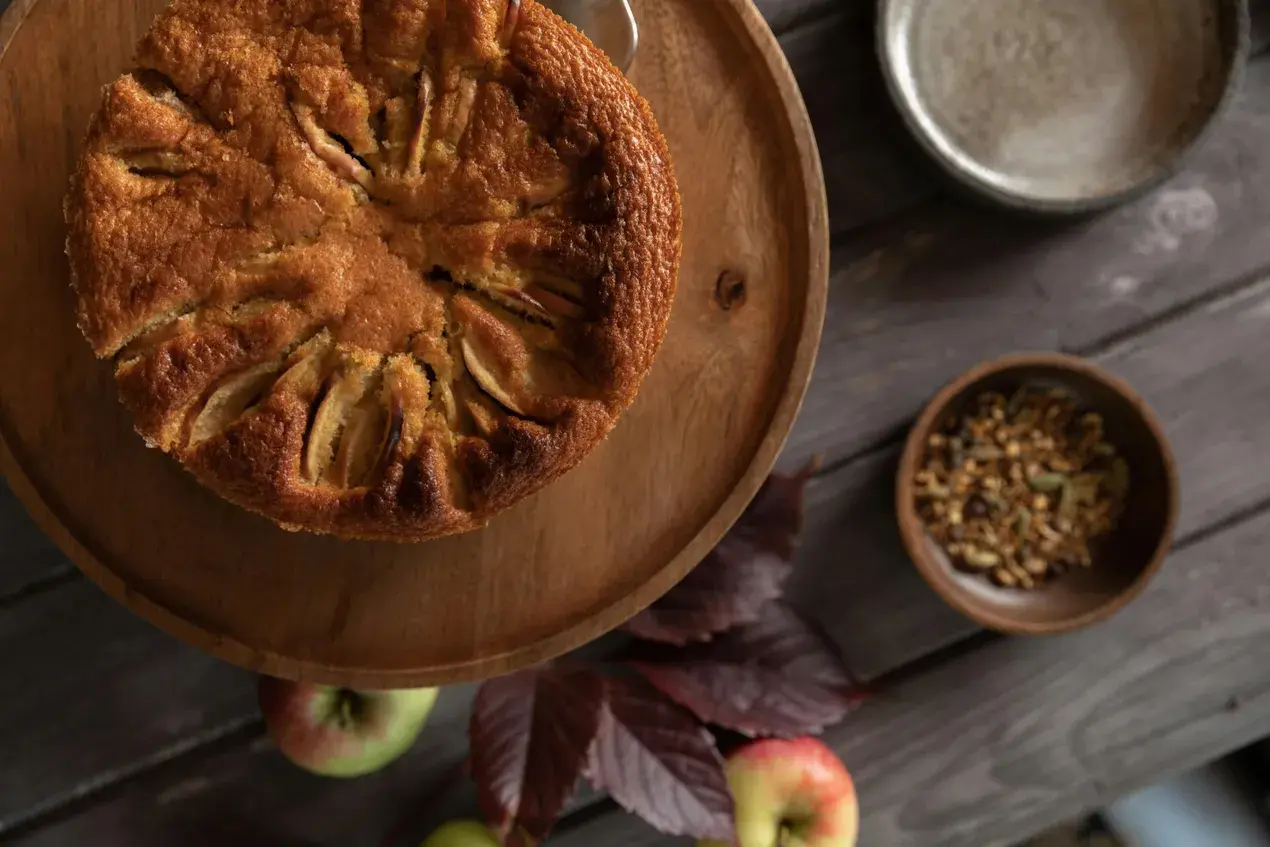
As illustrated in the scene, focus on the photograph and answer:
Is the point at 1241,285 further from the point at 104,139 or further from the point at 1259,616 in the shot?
the point at 104,139

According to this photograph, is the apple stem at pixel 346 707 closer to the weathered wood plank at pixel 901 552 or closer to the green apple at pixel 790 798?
the weathered wood plank at pixel 901 552

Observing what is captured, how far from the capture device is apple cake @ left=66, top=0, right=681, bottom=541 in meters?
1.12

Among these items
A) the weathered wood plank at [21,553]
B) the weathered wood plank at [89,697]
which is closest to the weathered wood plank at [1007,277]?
the weathered wood plank at [89,697]

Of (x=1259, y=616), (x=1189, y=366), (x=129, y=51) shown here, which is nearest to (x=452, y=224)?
(x=129, y=51)

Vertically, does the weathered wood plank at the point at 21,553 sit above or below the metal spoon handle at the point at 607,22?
below

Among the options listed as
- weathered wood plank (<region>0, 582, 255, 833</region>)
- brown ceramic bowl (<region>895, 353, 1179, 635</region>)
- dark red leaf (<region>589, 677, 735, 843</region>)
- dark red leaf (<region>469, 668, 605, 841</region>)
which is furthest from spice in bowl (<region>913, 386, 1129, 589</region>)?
weathered wood plank (<region>0, 582, 255, 833</region>)

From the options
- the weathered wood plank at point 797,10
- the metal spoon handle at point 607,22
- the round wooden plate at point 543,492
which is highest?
the metal spoon handle at point 607,22

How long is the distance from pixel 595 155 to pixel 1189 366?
109cm

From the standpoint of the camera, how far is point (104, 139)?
112 centimetres

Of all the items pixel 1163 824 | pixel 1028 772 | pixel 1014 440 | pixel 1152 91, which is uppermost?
pixel 1152 91

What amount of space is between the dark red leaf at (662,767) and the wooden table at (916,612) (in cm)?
18

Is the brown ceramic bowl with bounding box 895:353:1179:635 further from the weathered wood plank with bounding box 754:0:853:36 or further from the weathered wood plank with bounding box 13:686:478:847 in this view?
the weathered wood plank with bounding box 13:686:478:847

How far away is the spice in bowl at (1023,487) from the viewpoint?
166 centimetres

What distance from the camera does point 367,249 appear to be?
1165 mm
